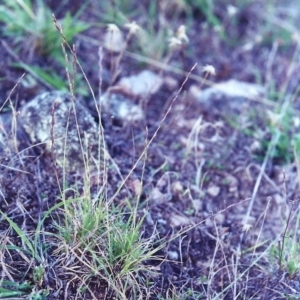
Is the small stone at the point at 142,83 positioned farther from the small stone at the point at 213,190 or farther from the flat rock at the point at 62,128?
the small stone at the point at 213,190

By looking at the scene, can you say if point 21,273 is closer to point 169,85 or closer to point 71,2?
point 169,85

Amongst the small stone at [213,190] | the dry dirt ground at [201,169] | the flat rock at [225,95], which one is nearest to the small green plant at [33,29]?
the dry dirt ground at [201,169]

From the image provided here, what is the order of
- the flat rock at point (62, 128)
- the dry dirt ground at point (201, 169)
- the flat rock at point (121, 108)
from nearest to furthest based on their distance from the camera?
the dry dirt ground at point (201, 169), the flat rock at point (62, 128), the flat rock at point (121, 108)

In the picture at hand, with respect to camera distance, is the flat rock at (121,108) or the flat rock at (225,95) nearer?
the flat rock at (121,108)

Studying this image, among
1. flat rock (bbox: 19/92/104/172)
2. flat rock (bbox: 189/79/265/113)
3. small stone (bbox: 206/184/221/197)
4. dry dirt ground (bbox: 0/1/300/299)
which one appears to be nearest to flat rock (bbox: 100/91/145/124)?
dry dirt ground (bbox: 0/1/300/299)

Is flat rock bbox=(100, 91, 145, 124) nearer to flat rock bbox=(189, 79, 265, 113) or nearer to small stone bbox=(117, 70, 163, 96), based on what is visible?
small stone bbox=(117, 70, 163, 96)

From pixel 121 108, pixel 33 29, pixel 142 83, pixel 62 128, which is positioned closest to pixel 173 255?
pixel 62 128
